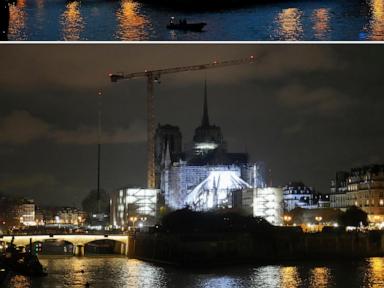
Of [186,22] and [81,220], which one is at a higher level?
[186,22]

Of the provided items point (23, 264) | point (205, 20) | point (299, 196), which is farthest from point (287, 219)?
point (205, 20)

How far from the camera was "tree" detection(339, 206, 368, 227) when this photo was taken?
1898 cm

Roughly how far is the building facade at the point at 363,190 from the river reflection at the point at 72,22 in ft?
38.1

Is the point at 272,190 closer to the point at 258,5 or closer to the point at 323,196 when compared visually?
the point at 323,196

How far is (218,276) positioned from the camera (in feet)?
41.3

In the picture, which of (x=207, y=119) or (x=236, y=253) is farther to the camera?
(x=207, y=119)

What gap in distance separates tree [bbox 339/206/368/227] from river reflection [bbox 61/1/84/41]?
10.8m

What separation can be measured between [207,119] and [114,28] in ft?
49.4

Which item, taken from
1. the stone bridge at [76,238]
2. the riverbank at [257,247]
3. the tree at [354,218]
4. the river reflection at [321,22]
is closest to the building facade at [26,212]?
the stone bridge at [76,238]

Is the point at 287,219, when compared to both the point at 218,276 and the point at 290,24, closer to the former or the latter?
the point at 218,276

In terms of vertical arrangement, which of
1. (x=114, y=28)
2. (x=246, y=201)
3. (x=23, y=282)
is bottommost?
(x=23, y=282)

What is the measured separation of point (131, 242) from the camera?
60.1 feet

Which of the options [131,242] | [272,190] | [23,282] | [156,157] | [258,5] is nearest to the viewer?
[258,5]

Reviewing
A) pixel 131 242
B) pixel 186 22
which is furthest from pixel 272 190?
pixel 186 22
